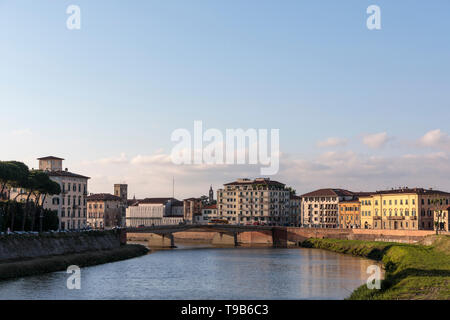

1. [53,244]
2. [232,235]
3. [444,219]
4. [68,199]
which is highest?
[68,199]

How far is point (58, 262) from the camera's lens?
7706 centimetres

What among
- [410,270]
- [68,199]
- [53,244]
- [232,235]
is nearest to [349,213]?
[232,235]

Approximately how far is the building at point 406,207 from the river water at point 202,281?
153 ft

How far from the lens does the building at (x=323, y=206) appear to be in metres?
180

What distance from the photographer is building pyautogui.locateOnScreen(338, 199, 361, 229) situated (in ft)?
550

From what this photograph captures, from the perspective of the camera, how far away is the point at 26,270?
69000mm

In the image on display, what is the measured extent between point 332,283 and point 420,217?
78.4m

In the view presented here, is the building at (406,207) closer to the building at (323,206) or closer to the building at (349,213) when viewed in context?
the building at (349,213)

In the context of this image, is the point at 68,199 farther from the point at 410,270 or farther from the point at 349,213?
the point at 410,270

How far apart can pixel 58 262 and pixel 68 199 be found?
59.5m

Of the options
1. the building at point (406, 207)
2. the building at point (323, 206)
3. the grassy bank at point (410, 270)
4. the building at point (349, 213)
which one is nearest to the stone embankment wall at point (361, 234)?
the grassy bank at point (410, 270)

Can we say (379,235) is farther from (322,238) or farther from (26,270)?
(26,270)
